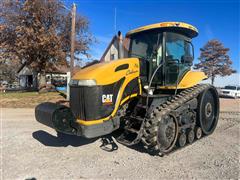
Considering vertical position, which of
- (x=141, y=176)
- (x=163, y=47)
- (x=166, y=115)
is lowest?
(x=141, y=176)

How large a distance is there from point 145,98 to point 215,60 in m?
38.6

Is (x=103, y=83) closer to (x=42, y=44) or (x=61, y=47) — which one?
(x=42, y=44)

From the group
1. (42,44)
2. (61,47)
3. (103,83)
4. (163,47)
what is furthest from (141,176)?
(61,47)

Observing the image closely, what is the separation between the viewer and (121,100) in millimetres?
4859

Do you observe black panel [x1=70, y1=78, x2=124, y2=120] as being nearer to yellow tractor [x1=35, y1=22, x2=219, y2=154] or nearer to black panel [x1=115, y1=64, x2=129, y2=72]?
yellow tractor [x1=35, y1=22, x2=219, y2=154]

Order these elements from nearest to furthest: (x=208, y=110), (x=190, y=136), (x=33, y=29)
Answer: (x=190, y=136), (x=208, y=110), (x=33, y=29)

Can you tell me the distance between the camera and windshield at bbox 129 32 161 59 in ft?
18.5

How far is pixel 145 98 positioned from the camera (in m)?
5.11

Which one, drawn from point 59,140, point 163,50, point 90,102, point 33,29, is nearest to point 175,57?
point 163,50

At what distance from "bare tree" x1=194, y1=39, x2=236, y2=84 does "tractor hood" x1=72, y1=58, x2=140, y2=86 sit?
120 feet

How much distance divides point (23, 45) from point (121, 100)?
16921mm

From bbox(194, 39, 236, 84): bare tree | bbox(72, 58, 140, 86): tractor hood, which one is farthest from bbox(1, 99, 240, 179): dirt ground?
bbox(194, 39, 236, 84): bare tree

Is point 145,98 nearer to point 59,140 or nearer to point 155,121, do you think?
point 155,121

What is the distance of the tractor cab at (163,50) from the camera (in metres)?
5.45
